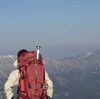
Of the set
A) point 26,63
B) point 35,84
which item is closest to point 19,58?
point 26,63

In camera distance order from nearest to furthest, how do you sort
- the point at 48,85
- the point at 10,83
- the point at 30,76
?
1. the point at 10,83
2. the point at 30,76
3. the point at 48,85

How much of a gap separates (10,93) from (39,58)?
166 centimetres

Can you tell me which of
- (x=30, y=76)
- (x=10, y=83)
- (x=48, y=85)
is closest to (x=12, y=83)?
(x=10, y=83)

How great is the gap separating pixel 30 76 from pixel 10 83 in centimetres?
77

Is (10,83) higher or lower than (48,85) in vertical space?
higher

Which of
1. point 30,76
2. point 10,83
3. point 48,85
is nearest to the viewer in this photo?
point 10,83

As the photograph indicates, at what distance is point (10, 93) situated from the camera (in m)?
11.5

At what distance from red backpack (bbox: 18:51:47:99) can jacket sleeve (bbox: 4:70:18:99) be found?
212 millimetres

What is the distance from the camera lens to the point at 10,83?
37.9 feet

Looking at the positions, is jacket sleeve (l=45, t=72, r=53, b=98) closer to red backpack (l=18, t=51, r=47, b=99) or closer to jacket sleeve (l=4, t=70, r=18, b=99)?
red backpack (l=18, t=51, r=47, b=99)

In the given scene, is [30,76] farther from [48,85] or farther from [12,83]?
[48,85]

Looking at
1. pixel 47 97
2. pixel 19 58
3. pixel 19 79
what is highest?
pixel 19 58

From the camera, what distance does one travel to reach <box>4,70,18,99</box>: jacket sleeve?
1141 cm

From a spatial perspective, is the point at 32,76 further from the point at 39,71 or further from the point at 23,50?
the point at 23,50
